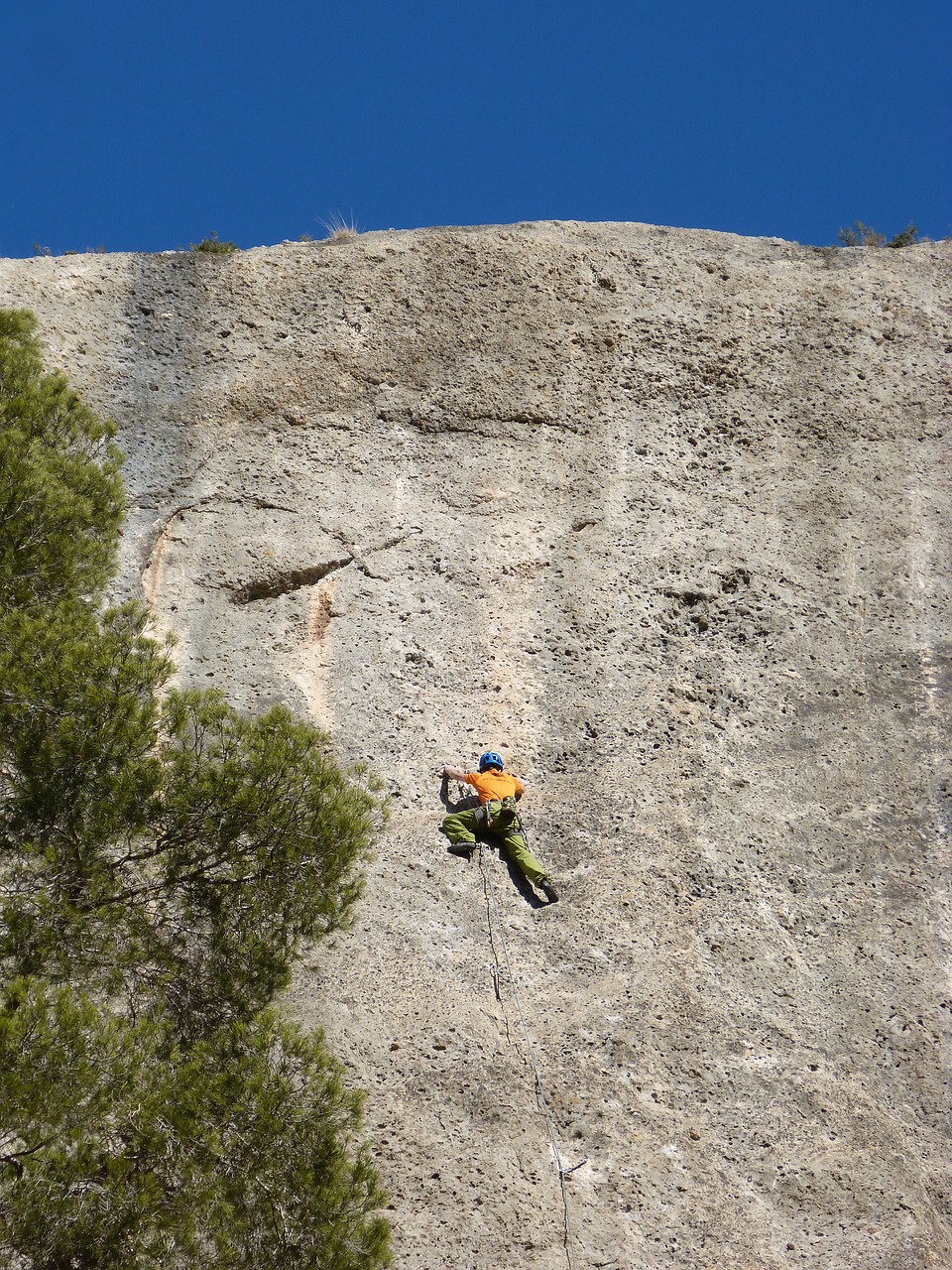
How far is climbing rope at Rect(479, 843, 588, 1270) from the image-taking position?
Result: 7.04 meters

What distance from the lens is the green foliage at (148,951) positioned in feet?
18.3

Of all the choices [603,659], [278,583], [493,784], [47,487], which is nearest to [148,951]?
[47,487]

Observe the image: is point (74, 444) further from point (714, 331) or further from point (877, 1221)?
point (877, 1221)

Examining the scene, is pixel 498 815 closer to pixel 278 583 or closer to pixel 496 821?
pixel 496 821

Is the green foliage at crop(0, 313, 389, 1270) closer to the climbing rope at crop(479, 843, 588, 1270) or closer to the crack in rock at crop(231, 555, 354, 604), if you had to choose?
the climbing rope at crop(479, 843, 588, 1270)

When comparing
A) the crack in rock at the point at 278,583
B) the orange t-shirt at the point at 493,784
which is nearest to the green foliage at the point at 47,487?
the crack in rock at the point at 278,583

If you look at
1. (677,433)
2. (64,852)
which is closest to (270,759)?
(64,852)

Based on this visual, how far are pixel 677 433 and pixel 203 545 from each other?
3.38 metres

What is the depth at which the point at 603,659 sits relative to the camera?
9.34m

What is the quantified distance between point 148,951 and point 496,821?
240cm

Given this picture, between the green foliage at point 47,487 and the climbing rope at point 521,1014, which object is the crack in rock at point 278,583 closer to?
the green foliage at point 47,487

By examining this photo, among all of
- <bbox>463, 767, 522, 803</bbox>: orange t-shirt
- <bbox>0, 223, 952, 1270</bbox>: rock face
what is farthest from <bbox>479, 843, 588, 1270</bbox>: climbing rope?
<bbox>463, 767, 522, 803</bbox>: orange t-shirt

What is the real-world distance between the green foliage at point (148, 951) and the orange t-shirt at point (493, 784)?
1536 mm

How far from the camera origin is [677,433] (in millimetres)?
10422
